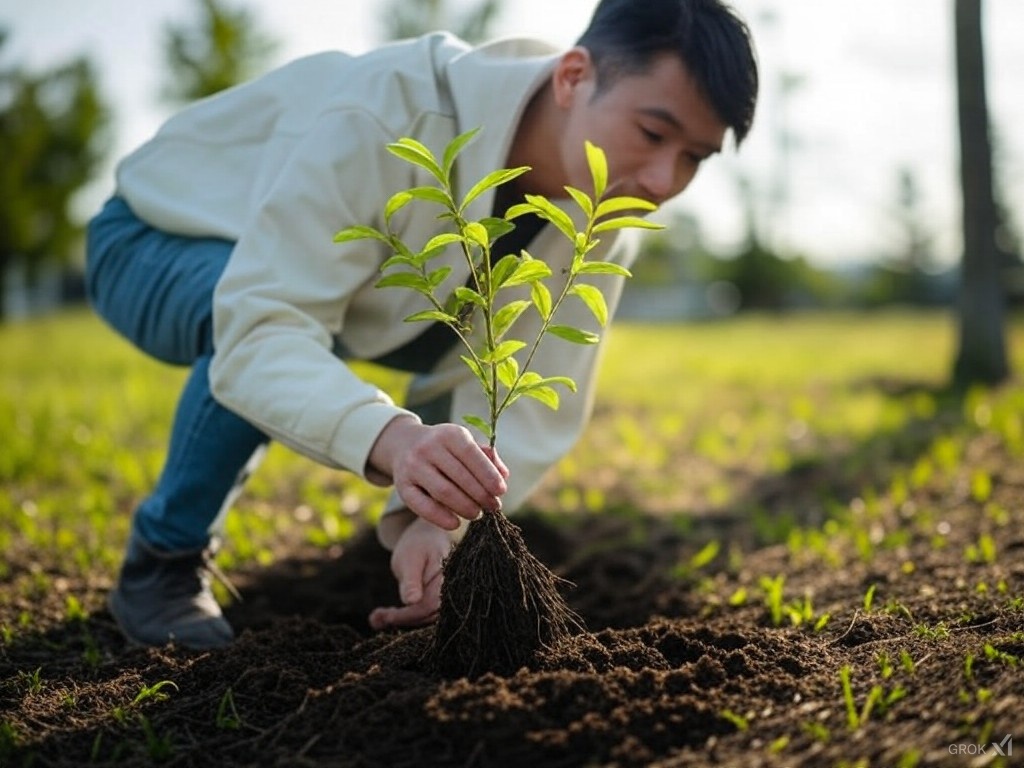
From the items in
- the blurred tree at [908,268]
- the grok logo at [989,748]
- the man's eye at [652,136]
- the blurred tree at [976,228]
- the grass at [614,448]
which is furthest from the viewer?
the blurred tree at [908,268]

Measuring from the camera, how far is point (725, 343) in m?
13.4

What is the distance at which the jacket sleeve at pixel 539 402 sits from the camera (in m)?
2.88

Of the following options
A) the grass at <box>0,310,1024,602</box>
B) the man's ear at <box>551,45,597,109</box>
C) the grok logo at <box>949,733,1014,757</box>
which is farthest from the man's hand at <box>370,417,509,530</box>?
the grass at <box>0,310,1024,602</box>

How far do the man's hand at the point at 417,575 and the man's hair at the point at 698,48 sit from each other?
1.15 metres

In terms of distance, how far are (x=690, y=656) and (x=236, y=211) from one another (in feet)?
5.63

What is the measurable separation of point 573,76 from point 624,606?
142 centimetres

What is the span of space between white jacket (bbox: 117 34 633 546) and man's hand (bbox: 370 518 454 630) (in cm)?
28

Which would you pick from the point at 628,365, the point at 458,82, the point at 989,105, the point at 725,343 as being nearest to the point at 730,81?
the point at 458,82

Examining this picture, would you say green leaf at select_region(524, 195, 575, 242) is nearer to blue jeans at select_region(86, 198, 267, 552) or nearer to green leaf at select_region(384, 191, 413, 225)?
green leaf at select_region(384, 191, 413, 225)

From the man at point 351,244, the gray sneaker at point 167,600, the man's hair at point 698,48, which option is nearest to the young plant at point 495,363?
the man at point 351,244

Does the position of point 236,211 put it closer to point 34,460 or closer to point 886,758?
point 886,758

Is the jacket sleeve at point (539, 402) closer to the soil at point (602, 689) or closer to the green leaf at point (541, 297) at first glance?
the soil at point (602, 689)

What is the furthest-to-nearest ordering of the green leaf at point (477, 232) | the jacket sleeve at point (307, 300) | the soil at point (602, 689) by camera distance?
1. the jacket sleeve at point (307, 300)
2. the green leaf at point (477, 232)
3. the soil at point (602, 689)

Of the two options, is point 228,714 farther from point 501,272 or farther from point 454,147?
point 454,147
